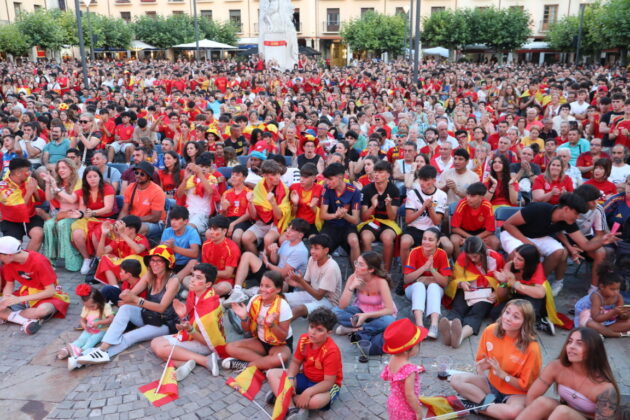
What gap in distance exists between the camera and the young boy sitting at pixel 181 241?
6.14 metres

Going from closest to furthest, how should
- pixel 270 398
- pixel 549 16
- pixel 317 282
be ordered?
1. pixel 270 398
2. pixel 317 282
3. pixel 549 16

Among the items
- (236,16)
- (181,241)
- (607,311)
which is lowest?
(607,311)

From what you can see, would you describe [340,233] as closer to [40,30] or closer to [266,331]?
[266,331]

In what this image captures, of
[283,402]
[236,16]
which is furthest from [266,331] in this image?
[236,16]

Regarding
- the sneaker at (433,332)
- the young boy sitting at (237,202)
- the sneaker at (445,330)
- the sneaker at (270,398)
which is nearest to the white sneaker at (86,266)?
the young boy sitting at (237,202)

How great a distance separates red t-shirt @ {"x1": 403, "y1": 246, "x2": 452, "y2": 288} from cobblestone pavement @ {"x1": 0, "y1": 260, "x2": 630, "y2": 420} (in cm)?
79

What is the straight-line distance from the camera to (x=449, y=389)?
175 inches

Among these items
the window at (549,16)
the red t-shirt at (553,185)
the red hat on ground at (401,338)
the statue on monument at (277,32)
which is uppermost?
the window at (549,16)

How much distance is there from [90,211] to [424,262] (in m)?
4.24

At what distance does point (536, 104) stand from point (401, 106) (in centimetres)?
346

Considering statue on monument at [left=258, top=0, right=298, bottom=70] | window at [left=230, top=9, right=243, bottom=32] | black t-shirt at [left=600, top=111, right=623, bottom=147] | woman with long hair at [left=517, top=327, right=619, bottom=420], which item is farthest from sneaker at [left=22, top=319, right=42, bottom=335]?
window at [left=230, top=9, right=243, bottom=32]

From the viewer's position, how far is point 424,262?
18.8ft

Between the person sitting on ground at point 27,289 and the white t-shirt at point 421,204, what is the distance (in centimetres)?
407

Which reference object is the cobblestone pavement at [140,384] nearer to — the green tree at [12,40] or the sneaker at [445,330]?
the sneaker at [445,330]
